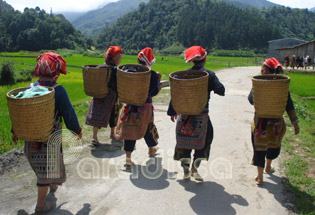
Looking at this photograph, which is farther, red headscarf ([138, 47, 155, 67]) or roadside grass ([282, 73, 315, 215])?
red headscarf ([138, 47, 155, 67])

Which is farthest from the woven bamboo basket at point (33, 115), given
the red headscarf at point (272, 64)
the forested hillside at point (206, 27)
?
the forested hillside at point (206, 27)

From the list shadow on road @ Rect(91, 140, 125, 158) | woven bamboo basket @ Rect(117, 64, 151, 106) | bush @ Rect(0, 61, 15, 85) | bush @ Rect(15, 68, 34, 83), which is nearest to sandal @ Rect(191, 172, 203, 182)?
woven bamboo basket @ Rect(117, 64, 151, 106)

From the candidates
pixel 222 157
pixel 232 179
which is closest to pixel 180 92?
pixel 232 179

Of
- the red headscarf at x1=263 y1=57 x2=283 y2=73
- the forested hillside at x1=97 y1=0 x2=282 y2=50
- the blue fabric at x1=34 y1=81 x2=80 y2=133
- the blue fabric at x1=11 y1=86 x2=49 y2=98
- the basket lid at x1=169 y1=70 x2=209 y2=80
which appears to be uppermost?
the forested hillside at x1=97 y1=0 x2=282 y2=50

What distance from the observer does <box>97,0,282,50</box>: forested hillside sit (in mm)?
77125

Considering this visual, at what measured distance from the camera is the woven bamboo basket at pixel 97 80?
4.54 metres

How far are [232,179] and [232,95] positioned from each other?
726 cm

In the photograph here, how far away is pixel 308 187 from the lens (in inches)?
142

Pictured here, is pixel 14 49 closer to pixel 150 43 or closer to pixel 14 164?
pixel 150 43

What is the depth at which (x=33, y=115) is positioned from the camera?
2.61 metres

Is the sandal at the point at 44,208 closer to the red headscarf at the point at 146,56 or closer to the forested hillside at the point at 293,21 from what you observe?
the red headscarf at the point at 146,56

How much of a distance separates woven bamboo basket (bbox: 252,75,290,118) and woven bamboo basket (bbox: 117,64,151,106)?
135 cm

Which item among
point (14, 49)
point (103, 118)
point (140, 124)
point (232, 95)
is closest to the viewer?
point (140, 124)

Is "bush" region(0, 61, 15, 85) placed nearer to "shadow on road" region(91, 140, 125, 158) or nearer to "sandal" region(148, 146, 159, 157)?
"shadow on road" region(91, 140, 125, 158)
